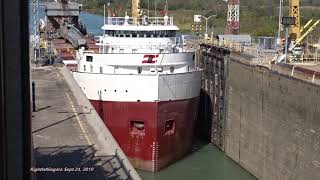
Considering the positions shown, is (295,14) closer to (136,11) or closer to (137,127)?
(136,11)

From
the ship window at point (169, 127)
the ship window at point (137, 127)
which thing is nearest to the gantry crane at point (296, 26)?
the ship window at point (169, 127)

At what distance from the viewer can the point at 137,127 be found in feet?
80.2

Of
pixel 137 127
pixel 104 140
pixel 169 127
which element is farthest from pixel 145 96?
pixel 104 140

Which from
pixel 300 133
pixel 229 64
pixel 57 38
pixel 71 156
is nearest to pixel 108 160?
pixel 71 156

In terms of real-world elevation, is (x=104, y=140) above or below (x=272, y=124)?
above

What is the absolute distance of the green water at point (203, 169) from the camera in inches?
939

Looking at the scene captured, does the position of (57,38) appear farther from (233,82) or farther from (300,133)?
(300,133)

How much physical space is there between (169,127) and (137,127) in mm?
1589

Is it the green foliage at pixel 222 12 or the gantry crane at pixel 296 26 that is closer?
the gantry crane at pixel 296 26

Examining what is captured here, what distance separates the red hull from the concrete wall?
336 centimetres

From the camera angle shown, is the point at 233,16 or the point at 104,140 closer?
the point at 104,140

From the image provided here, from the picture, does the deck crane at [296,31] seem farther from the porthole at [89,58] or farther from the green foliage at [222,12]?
the green foliage at [222,12]

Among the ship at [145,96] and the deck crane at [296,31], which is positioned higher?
the deck crane at [296,31]

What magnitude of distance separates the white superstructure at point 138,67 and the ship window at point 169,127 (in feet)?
3.61
